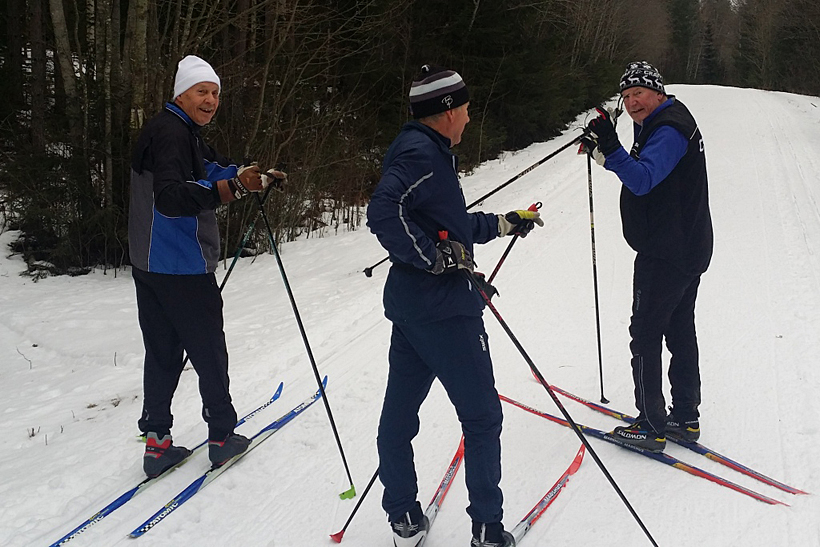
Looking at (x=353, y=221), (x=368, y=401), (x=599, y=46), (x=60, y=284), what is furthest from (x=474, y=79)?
(x=599, y=46)

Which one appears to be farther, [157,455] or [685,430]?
[685,430]

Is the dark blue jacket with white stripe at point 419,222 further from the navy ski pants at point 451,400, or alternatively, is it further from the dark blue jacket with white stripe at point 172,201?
the dark blue jacket with white stripe at point 172,201

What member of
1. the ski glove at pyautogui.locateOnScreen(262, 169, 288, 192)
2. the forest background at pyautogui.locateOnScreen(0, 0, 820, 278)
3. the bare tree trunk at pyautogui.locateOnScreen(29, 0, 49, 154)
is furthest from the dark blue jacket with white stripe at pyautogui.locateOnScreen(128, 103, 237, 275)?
the bare tree trunk at pyautogui.locateOnScreen(29, 0, 49, 154)

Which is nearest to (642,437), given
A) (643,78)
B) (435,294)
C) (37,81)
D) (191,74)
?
(435,294)

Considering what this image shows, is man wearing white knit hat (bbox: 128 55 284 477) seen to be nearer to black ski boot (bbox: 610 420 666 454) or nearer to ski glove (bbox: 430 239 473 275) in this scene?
ski glove (bbox: 430 239 473 275)

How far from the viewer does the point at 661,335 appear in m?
3.40

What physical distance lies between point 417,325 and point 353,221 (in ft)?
25.5

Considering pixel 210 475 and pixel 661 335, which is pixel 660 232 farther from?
pixel 210 475

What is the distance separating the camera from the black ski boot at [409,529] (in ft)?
8.59

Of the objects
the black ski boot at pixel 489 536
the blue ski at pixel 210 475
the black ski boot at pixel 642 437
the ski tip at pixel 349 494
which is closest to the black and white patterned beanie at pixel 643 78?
the black ski boot at pixel 642 437

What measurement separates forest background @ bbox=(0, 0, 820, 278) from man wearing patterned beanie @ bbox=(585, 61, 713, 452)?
302 cm

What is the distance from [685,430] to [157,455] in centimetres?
300

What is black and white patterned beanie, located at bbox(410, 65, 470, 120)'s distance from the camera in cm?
231

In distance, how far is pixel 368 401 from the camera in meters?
4.05
